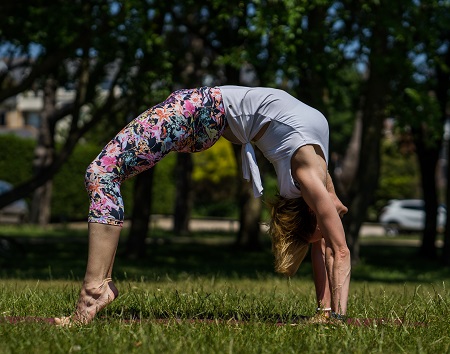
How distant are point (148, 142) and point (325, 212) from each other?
1.15 metres

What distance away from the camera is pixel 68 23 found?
1411cm

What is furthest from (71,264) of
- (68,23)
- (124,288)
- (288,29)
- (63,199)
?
(63,199)

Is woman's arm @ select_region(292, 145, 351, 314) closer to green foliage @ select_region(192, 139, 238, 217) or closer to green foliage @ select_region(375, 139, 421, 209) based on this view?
green foliage @ select_region(192, 139, 238, 217)

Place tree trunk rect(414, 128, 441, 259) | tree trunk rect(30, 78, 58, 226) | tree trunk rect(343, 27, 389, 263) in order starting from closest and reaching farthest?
tree trunk rect(343, 27, 389, 263) → tree trunk rect(414, 128, 441, 259) → tree trunk rect(30, 78, 58, 226)

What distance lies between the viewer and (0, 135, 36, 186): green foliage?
36625mm

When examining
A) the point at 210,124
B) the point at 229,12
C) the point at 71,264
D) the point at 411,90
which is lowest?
the point at 71,264

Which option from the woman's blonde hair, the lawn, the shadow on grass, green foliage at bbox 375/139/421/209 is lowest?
the shadow on grass

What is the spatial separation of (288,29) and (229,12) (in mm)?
1262

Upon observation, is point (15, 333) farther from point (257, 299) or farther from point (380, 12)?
point (380, 12)

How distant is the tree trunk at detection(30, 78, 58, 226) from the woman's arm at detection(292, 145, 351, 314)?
14.5 meters

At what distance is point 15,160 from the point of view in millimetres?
36781

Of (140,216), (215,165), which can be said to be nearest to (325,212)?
(140,216)

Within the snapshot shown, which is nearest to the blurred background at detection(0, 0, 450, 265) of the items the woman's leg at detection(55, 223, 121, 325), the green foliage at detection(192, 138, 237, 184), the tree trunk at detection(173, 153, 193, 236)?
the tree trunk at detection(173, 153, 193, 236)

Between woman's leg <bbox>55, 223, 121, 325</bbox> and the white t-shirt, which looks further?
the white t-shirt
